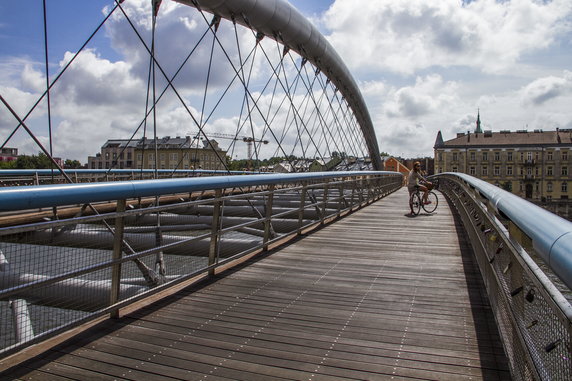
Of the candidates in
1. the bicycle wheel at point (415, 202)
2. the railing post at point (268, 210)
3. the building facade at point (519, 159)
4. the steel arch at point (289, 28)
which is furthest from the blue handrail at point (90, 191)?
the building facade at point (519, 159)

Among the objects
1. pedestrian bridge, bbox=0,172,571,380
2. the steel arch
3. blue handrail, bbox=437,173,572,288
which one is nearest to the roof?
the steel arch

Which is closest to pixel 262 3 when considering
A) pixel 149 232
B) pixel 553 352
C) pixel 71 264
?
pixel 149 232

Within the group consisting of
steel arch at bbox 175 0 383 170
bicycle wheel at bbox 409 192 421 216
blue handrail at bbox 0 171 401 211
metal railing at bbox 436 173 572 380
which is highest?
steel arch at bbox 175 0 383 170

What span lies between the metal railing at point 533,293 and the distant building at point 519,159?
91302 millimetres

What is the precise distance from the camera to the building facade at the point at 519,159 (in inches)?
3371

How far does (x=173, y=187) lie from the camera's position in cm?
367

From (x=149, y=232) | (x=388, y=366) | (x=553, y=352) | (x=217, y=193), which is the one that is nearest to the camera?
(x=553, y=352)

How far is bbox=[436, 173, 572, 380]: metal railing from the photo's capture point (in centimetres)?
134

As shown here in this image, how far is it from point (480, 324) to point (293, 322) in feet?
4.22

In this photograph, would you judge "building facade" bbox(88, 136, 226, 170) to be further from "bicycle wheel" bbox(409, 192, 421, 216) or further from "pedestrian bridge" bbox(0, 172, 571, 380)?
"pedestrian bridge" bbox(0, 172, 571, 380)

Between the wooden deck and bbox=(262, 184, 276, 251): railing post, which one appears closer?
the wooden deck

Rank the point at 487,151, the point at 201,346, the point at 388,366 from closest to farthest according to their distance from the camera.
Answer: the point at 388,366, the point at 201,346, the point at 487,151

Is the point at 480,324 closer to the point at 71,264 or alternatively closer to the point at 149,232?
the point at 71,264

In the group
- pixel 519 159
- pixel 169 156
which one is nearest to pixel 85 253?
pixel 169 156
